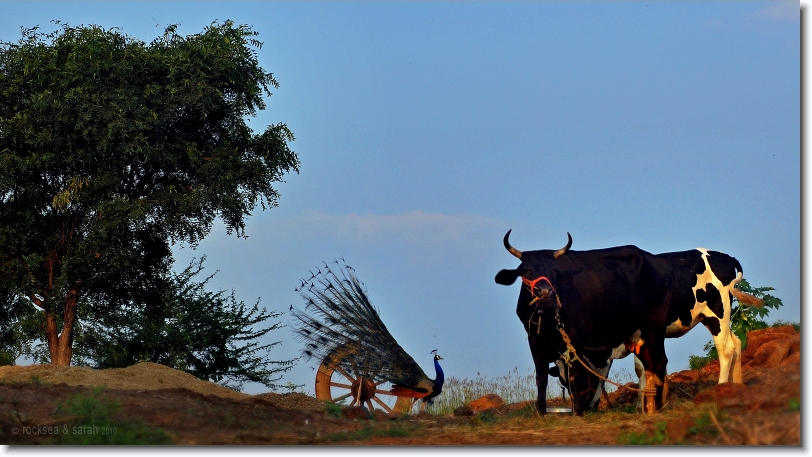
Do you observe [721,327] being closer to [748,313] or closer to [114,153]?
[748,313]

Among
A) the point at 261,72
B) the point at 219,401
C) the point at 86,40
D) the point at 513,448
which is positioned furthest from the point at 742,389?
the point at 86,40

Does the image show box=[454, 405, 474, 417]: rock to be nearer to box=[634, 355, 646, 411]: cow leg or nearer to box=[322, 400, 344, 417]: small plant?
box=[322, 400, 344, 417]: small plant

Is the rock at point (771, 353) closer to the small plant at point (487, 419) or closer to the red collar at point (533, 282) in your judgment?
the small plant at point (487, 419)

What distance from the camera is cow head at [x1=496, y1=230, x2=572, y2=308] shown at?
10.7 metres

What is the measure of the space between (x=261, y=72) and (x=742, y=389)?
43.3 ft

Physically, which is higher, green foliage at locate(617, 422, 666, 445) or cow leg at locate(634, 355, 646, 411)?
cow leg at locate(634, 355, 646, 411)

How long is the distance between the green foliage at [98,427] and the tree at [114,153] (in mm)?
8467

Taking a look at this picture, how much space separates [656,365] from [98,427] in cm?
674

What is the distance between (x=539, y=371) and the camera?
1123 cm

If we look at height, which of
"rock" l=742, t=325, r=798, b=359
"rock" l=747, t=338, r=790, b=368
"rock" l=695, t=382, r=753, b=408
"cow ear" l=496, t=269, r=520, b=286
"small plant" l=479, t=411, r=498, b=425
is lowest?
"small plant" l=479, t=411, r=498, b=425

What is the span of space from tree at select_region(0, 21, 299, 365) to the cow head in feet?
30.0

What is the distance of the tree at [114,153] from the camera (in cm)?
1822

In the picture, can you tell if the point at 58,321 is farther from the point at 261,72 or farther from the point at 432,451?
the point at 432,451

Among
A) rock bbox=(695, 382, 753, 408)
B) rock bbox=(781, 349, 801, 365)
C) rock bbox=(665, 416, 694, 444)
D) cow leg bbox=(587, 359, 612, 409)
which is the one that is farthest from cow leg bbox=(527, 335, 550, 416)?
rock bbox=(781, 349, 801, 365)
